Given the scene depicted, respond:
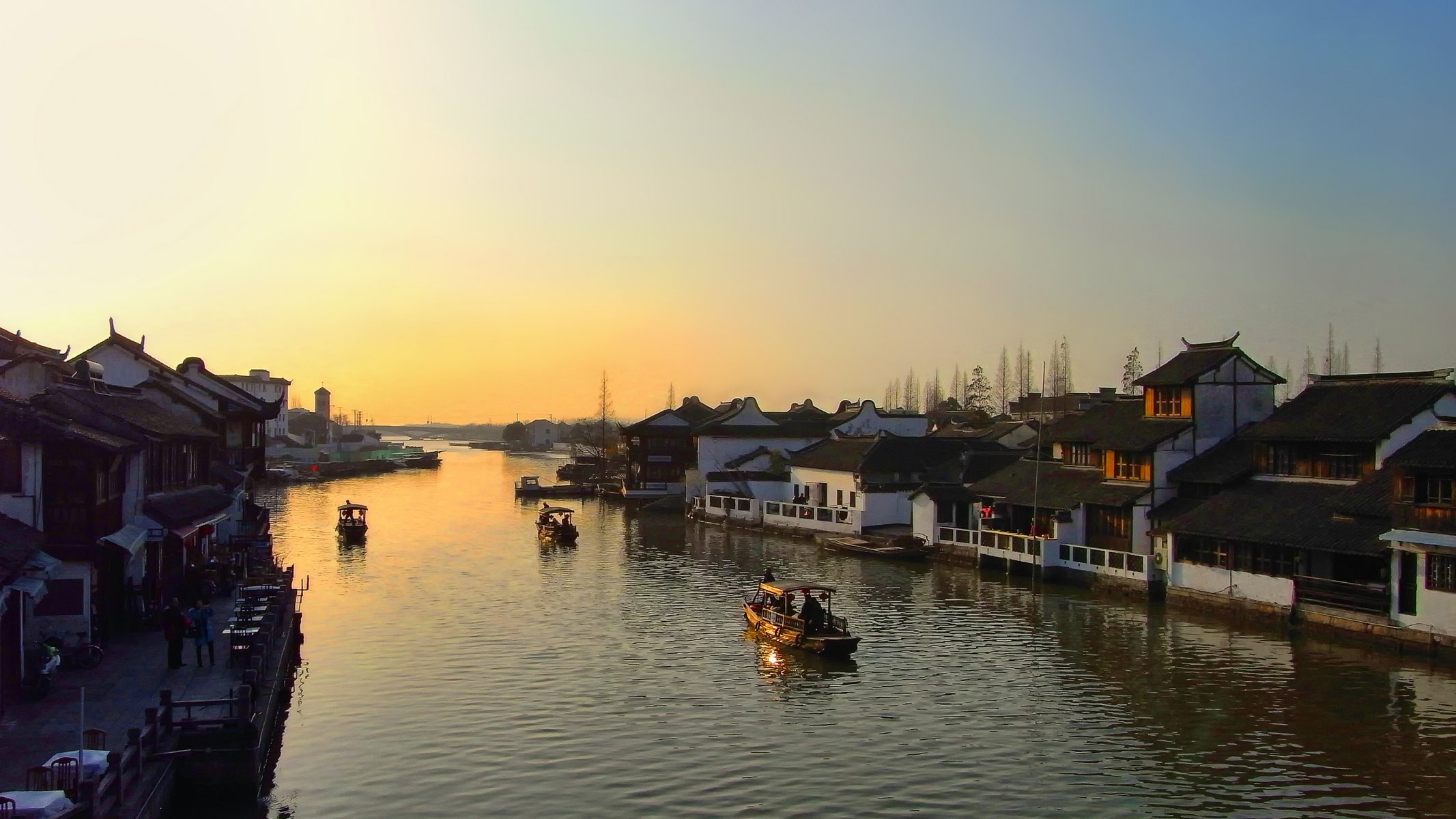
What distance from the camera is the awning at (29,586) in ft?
76.9

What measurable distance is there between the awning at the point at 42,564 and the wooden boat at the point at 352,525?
42791 millimetres

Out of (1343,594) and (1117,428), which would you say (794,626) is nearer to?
(1343,594)

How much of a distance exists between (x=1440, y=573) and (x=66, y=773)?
3602 cm

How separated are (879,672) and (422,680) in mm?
13519

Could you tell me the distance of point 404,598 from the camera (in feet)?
159

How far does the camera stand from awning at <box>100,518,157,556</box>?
2903 cm

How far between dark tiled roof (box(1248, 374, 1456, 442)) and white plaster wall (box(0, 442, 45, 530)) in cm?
4137

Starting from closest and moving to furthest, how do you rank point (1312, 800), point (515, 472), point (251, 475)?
point (1312, 800)
point (251, 475)
point (515, 472)

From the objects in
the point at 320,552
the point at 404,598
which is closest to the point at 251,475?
the point at 320,552

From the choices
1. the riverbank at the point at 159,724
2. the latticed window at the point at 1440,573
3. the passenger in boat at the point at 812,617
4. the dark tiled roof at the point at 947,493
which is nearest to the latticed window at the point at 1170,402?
the dark tiled roof at the point at 947,493

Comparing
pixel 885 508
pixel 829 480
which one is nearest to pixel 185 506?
pixel 885 508

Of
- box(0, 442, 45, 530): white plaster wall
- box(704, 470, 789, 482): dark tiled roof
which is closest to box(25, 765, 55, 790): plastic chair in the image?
box(0, 442, 45, 530): white plaster wall

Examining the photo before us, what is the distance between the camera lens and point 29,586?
942 inches

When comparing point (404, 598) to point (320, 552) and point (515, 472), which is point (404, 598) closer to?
point (320, 552)
